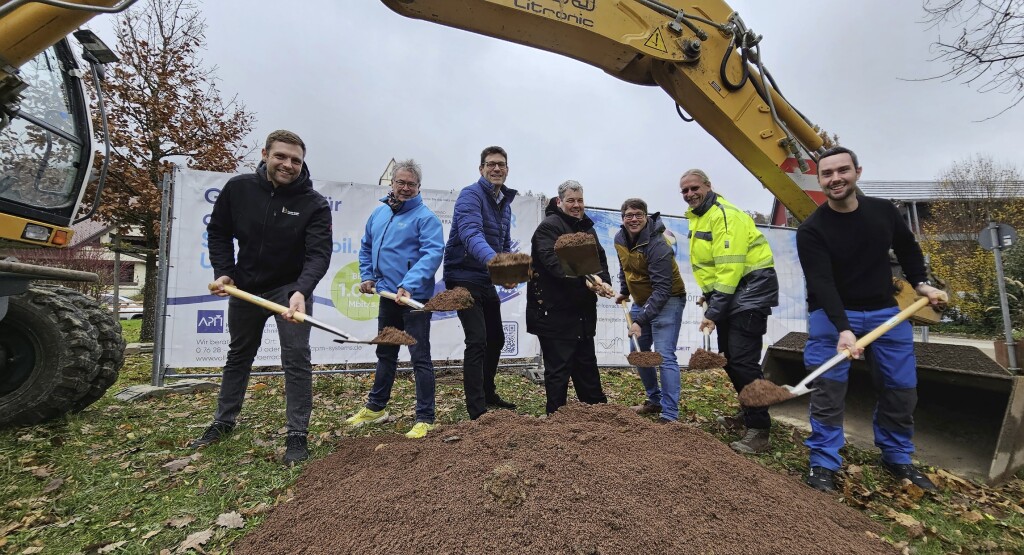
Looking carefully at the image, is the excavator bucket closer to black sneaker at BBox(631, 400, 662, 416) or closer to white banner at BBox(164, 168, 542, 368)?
black sneaker at BBox(631, 400, 662, 416)

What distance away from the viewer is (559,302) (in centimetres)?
363

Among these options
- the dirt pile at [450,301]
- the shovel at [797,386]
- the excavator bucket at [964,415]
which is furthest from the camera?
the dirt pile at [450,301]

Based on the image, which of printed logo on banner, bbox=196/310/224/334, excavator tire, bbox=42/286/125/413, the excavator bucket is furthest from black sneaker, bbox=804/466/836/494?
printed logo on banner, bbox=196/310/224/334

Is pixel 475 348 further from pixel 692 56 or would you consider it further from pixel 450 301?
pixel 692 56

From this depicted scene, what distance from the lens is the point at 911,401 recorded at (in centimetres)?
301

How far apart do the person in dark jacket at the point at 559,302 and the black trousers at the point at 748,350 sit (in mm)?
1020

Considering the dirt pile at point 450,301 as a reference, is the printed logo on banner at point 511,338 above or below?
below

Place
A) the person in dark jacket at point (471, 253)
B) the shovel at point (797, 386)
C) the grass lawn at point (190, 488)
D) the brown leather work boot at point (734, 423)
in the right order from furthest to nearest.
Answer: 1. the brown leather work boot at point (734, 423)
2. the person in dark jacket at point (471, 253)
3. the shovel at point (797, 386)
4. the grass lawn at point (190, 488)

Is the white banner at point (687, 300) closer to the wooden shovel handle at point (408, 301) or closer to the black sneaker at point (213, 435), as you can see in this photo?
the wooden shovel handle at point (408, 301)

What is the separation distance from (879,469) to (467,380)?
298 centimetres

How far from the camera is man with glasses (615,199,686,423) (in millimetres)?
3930

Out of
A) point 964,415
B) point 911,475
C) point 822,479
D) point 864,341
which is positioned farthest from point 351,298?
point 964,415

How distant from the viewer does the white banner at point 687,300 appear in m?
6.99

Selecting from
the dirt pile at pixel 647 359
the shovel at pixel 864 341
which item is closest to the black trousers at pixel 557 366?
the dirt pile at pixel 647 359
